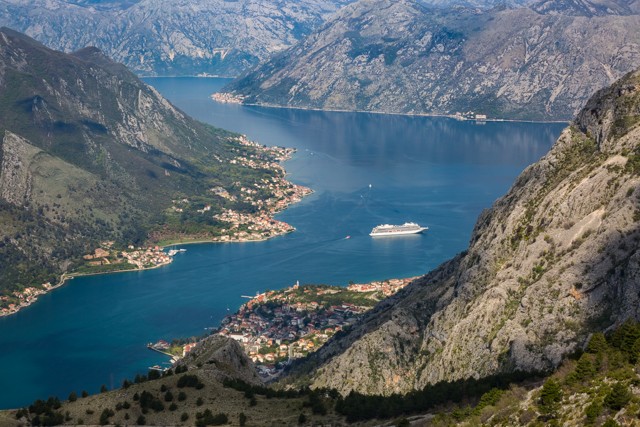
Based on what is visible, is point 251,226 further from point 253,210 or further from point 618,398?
point 618,398

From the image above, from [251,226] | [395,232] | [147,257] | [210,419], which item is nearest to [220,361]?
[210,419]

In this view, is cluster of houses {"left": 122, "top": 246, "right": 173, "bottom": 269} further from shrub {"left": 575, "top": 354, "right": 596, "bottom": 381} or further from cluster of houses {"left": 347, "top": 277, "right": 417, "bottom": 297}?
shrub {"left": 575, "top": 354, "right": 596, "bottom": 381}

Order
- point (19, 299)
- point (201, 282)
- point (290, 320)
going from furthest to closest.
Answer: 1. point (201, 282)
2. point (19, 299)
3. point (290, 320)

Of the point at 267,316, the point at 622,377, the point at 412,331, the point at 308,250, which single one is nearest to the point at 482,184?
the point at 308,250

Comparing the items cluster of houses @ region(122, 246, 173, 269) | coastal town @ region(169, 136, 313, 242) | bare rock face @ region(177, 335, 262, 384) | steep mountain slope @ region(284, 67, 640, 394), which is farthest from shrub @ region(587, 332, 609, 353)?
coastal town @ region(169, 136, 313, 242)

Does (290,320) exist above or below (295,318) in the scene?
below

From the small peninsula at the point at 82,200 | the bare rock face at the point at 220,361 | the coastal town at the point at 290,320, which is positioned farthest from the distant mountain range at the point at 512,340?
the small peninsula at the point at 82,200

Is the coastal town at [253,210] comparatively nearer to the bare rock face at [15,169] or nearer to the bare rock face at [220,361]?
the bare rock face at [15,169]

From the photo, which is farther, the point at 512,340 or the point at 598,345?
the point at 512,340
